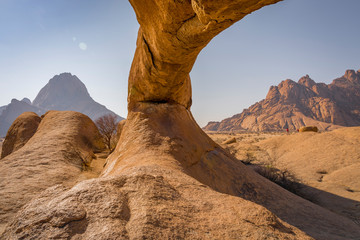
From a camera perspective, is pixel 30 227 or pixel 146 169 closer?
pixel 30 227

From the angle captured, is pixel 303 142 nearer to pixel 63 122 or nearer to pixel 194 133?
pixel 194 133

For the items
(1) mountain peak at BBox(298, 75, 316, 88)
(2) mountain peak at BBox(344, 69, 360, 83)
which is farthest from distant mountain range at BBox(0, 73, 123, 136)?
(2) mountain peak at BBox(344, 69, 360, 83)

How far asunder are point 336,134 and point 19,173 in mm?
16204

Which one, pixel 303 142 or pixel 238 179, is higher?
pixel 303 142

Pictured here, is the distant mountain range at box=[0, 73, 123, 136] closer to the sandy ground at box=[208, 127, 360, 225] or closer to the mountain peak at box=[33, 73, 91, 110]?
the mountain peak at box=[33, 73, 91, 110]

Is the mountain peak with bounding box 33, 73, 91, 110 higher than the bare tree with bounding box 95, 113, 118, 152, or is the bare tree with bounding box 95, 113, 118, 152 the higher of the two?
the mountain peak with bounding box 33, 73, 91, 110

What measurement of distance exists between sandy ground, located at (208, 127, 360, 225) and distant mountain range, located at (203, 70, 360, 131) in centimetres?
5196

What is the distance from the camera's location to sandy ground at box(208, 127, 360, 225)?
554 cm

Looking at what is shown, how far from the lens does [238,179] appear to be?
4.09 meters

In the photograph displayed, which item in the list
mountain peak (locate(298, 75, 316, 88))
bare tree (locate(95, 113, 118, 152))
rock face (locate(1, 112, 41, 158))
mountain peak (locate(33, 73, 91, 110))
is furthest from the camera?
mountain peak (locate(33, 73, 91, 110))

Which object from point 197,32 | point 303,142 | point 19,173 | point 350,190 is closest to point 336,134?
point 303,142

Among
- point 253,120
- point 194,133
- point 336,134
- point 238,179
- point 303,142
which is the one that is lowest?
point 238,179

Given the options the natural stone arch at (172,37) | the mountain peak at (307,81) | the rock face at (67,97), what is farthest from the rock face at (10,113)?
the mountain peak at (307,81)

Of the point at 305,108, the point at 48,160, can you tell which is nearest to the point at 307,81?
the point at 305,108
